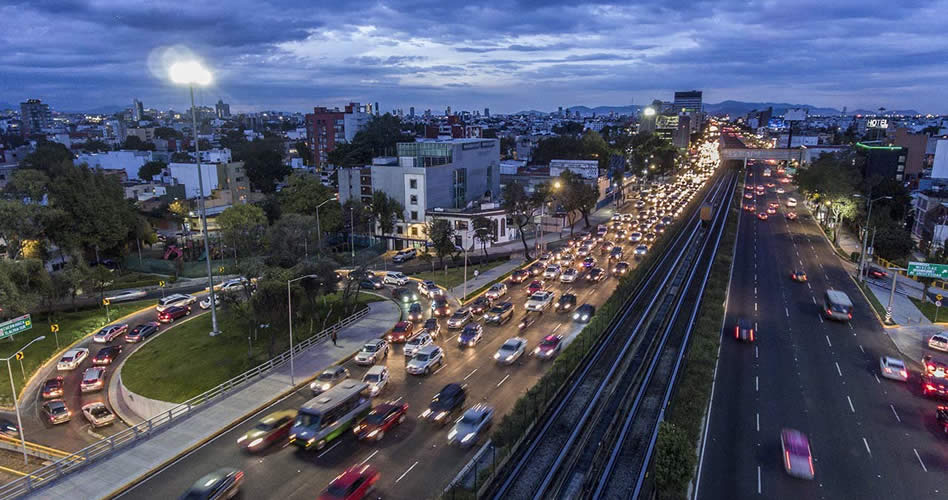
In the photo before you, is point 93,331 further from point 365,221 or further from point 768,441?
point 768,441

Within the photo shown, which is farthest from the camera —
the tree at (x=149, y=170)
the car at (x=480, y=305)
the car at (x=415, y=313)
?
the tree at (x=149, y=170)

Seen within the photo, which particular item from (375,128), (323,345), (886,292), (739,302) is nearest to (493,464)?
(323,345)

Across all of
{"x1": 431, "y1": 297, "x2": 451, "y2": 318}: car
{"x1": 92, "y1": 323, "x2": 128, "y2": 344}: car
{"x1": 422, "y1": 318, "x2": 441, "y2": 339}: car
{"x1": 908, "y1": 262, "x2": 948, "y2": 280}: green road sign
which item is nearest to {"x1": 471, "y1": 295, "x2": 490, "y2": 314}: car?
{"x1": 431, "y1": 297, "x2": 451, "y2": 318}: car

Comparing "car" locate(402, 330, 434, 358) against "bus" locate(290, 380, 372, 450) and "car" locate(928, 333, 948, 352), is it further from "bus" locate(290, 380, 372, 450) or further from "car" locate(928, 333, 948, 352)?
"car" locate(928, 333, 948, 352)

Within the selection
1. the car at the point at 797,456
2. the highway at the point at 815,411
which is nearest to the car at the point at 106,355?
the highway at the point at 815,411

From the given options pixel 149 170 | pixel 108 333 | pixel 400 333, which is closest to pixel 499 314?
pixel 400 333

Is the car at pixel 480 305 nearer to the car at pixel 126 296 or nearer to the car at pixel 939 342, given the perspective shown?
the car at pixel 939 342
